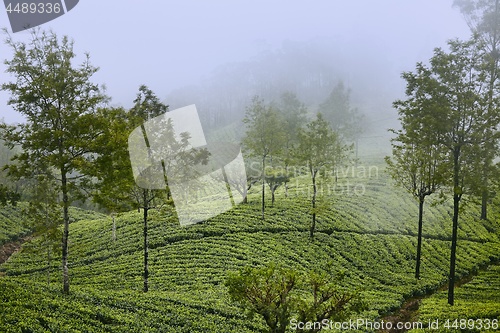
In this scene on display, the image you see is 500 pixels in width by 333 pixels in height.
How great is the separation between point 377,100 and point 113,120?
19955 cm

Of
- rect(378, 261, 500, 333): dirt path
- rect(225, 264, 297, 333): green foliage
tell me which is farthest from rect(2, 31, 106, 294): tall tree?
rect(378, 261, 500, 333): dirt path

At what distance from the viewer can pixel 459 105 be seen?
850 inches

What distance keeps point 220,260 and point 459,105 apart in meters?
21.5

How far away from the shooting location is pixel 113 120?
2047 cm

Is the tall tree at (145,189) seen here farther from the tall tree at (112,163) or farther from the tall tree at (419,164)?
the tall tree at (419,164)

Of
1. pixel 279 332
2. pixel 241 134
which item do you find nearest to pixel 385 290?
pixel 279 332

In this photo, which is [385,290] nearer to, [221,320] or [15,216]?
[221,320]

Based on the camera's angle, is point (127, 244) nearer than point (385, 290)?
No

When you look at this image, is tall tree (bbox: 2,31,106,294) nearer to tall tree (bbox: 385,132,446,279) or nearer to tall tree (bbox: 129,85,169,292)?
tall tree (bbox: 129,85,169,292)

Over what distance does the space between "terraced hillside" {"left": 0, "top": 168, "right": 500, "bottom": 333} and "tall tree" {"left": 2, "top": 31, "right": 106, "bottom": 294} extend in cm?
393

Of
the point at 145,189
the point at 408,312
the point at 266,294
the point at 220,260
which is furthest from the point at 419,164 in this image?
the point at 145,189

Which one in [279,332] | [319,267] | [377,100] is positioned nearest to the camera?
[279,332]
